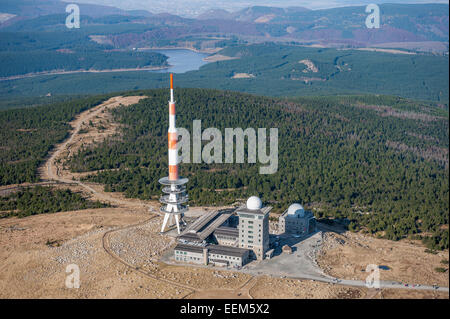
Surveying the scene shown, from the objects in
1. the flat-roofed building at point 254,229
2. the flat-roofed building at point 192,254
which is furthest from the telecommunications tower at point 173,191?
the flat-roofed building at point 254,229

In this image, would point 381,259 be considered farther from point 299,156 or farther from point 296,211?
point 299,156

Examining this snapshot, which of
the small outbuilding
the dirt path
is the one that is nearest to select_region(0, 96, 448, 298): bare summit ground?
the small outbuilding

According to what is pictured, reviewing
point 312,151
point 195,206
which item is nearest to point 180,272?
point 195,206

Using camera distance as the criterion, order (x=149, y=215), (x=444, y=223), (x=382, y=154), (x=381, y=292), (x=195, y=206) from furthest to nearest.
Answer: (x=382, y=154)
(x=195, y=206)
(x=149, y=215)
(x=444, y=223)
(x=381, y=292)

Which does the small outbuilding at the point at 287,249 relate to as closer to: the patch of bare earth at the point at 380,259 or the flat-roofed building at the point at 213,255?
the patch of bare earth at the point at 380,259

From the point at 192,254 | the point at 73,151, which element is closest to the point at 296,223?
the point at 192,254

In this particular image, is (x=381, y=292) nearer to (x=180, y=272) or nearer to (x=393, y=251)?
(x=393, y=251)
